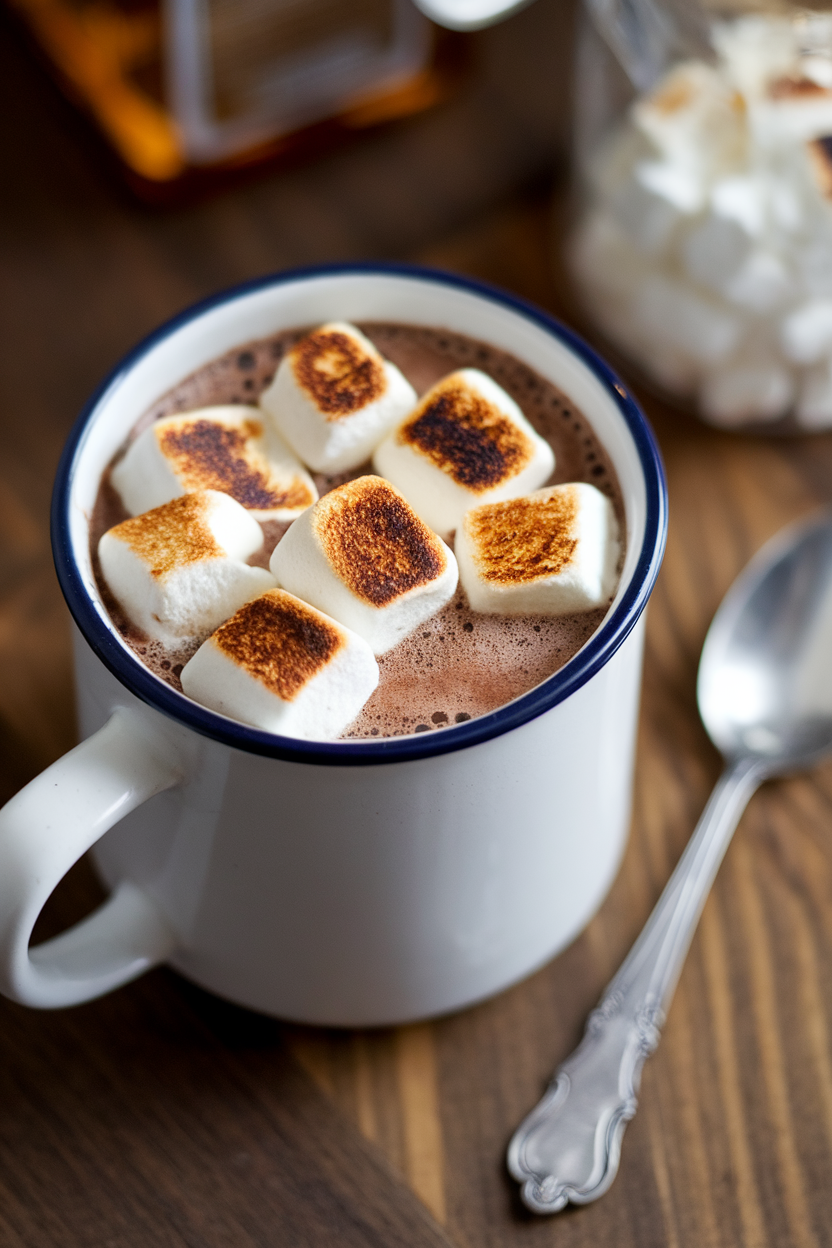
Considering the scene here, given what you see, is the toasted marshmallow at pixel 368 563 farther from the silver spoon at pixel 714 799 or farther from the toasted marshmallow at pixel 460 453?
the silver spoon at pixel 714 799

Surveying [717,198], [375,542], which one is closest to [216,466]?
[375,542]

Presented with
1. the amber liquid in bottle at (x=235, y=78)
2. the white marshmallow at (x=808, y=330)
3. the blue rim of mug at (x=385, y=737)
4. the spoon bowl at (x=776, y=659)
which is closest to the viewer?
the blue rim of mug at (x=385, y=737)

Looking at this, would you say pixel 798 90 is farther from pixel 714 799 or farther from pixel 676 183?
pixel 714 799

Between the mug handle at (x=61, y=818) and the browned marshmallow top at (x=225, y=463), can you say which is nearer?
the mug handle at (x=61, y=818)

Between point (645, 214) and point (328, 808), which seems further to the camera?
point (645, 214)

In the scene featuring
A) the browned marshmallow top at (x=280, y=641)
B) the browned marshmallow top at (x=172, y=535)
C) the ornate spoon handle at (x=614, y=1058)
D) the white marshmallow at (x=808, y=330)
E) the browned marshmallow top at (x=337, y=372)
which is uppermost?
the browned marshmallow top at (x=337, y=372)

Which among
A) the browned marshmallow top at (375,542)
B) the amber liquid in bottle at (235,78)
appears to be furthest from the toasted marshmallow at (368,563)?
the amber liquid in bottle at (235,78)
